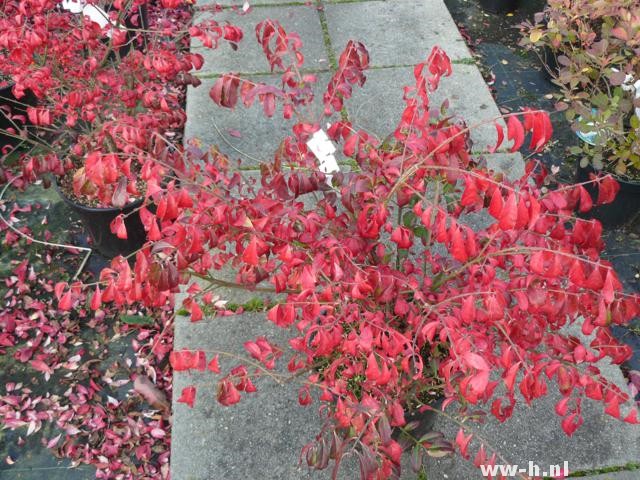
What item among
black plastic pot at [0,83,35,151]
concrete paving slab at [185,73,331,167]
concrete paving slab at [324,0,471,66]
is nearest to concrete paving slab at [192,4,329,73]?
concrete paving slab at [324,0,471,66]

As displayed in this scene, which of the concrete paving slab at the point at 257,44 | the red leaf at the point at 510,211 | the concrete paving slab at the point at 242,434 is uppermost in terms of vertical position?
the red leaf at the point at 510,211

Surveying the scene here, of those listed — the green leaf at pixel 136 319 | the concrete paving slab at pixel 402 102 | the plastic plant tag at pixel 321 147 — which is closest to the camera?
the plastic plant tag at pixel 321 147

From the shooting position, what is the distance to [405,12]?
397 centimetres

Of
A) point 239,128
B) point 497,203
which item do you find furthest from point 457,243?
point 239,128

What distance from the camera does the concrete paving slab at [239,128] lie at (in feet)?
9.80

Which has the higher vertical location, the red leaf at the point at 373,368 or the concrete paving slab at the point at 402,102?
the red leaf at the point at 373,368

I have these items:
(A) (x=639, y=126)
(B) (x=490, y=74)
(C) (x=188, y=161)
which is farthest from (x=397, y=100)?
(C) (x=188, y=161)

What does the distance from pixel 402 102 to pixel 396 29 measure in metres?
0.80

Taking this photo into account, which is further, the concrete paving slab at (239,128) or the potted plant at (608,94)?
the concrete paving slab at (239,128)

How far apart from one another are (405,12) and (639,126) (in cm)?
208

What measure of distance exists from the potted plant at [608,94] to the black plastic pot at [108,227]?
2028 mm

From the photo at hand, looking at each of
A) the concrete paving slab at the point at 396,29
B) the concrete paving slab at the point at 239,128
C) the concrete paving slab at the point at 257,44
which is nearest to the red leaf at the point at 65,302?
the concrete paving slab at the point at 239,128

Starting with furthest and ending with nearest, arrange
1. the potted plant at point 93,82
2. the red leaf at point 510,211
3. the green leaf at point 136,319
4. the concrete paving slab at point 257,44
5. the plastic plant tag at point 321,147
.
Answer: the concrete paving slab at point 257,44 → the green leaf at point 136,319 → the potted plant at point 93,82 → the plastic plant tag at point 321,147 → the red leaf at point 510,211

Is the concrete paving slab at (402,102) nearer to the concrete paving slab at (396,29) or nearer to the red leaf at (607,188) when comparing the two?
the concrete paving slab at (396,29)
